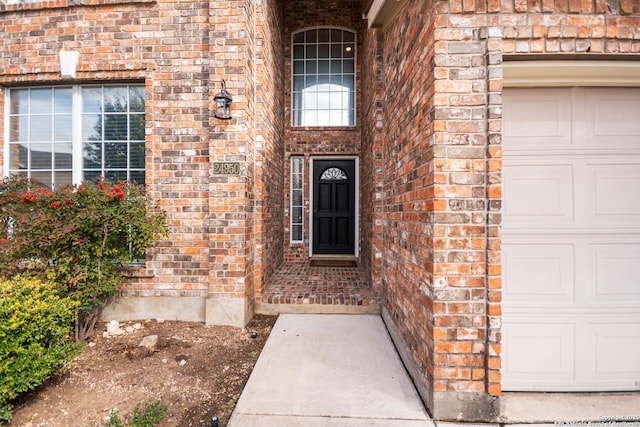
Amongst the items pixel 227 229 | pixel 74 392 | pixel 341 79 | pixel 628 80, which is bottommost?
pixel 74 392

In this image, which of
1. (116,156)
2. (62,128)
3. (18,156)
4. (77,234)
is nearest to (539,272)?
(77,234)

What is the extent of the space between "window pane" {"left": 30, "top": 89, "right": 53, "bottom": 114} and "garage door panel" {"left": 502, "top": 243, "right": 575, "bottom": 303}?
17.4 feet

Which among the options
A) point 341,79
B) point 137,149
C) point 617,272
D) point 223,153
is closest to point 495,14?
point 617,272

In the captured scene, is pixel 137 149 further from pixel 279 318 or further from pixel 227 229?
pixel 279 318

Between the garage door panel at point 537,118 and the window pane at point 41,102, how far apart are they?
5.09 m

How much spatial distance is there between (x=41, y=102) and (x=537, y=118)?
5.42m

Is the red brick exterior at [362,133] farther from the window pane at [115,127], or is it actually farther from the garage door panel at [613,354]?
the garage door panel at [613,354]

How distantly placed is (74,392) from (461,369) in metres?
2.81

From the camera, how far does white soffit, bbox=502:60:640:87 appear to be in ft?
6.02

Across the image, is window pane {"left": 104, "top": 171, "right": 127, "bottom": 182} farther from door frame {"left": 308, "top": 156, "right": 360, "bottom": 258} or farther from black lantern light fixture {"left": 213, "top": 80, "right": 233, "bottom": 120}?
door frame {"left": 308, "top": 156, "right": 360, "bottom": 258}

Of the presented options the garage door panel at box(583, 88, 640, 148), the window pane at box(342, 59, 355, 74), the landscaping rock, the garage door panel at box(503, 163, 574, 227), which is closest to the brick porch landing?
the landscaping rock

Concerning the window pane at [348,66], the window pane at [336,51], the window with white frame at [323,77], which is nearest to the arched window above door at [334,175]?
the window with white frame at [323,77]

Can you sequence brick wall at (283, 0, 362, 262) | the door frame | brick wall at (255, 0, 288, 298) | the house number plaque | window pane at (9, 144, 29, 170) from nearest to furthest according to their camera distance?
1. the house number plaque
2. window pane at (9, 144, 29, 170)
3. brick wall at (255, 0, 288, 298)
4. brick wall at (283, 0, 362, 262)
5. the door frame

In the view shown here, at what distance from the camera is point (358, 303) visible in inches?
138
